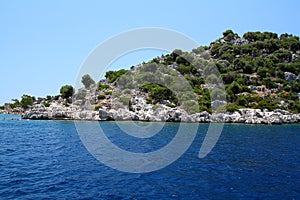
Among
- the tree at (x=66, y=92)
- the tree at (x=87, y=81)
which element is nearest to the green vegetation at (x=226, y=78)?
the tree at (x=87, y=81)

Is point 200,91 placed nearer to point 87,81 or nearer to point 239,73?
point 239,73

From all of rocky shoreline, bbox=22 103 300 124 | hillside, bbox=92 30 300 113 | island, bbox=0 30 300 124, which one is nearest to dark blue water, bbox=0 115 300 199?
rocky shoreline, bbox=22 103 300 124

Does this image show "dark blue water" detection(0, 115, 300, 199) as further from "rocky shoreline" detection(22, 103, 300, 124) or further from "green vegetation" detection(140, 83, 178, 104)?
"green vegetation" detection(140, 83, 178, 104)

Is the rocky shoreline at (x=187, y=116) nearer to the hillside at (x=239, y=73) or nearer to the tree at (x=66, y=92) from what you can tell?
the hillside at (x=239, y=73)

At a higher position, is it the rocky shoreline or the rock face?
the rock face

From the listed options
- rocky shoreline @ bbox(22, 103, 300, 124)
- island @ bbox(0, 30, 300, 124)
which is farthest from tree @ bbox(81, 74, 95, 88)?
rocky shoreline @ bbox(22, 103, 300, 124)

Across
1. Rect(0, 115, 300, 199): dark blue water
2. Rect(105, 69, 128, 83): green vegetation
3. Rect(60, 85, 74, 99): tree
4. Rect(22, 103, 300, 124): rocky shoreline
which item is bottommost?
Rect(0, 115, 300, 199): dark blue water

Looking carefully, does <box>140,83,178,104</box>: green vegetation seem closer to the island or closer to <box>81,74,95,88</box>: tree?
the island

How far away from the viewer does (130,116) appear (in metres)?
74.6

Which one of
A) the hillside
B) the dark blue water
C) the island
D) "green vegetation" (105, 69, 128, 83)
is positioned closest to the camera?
the dark blue water

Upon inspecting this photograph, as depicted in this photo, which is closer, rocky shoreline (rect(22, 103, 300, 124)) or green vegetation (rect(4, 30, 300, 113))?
rocky shoreline (rect(22, 103, 300, 124))

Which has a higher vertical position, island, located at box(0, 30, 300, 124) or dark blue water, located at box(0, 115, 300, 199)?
island, located at box(0, 30, 300, 124)

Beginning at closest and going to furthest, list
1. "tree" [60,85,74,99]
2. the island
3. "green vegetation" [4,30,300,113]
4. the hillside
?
1. the island
2. "green vegetation" [4,30,300,113]
3. the hillside
4. "tree" [60,85,74,99]

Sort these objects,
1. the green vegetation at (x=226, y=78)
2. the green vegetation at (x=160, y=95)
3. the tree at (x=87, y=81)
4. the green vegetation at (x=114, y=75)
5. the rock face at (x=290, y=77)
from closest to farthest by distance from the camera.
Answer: the green vegetation at (x=226, y=78) → the green vegetation at (x=160, y=95) → the rock face at (x=290, y=77) → the green vegetation at (x=114, y=75) → the tree at (x=87, y=81)
